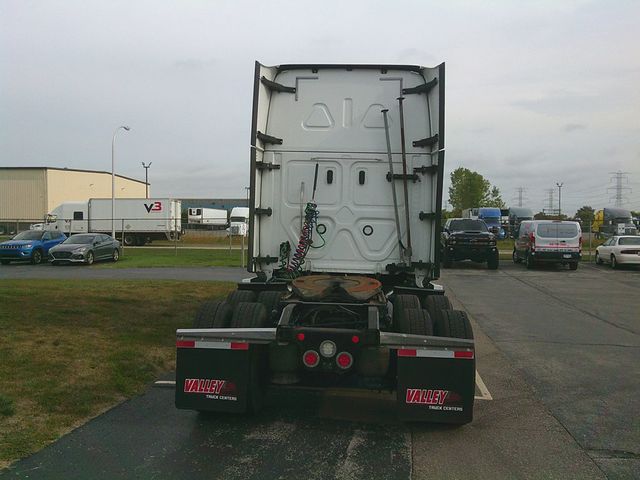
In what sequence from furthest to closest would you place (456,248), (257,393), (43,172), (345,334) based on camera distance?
1. (43,172)
2. (456,248)
3. (257,393)
4. (345,334)

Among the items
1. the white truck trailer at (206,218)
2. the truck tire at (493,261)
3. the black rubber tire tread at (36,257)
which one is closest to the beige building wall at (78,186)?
the white truck trailer at (206,218)

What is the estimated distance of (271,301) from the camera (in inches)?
232

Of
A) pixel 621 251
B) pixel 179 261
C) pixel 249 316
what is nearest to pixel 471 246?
pixel 621 251

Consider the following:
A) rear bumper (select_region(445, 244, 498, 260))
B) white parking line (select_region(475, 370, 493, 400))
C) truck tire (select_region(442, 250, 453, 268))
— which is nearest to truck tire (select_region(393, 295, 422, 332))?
white parking line (select_region(475, 370, 493, 400))

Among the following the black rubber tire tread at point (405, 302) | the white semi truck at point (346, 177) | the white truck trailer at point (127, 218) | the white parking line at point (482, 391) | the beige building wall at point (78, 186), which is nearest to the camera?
the black rubber tire tread at point (405, 302)

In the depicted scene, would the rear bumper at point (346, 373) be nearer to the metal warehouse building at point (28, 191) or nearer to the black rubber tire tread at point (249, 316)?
the black rubber tire tread at point (249, 316)

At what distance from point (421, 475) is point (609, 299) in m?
13.2

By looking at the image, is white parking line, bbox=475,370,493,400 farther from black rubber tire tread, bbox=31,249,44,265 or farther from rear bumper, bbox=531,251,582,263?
black rubber tire tread, bbox=31,249,44,265

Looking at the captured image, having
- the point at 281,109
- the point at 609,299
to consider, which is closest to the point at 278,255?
the point at 281,109

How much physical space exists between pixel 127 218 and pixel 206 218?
17523 mm

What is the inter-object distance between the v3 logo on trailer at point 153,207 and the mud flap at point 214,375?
39.0 m

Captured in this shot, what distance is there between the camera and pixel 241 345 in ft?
16.0

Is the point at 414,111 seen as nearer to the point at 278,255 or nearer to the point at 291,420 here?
the point at 278,255

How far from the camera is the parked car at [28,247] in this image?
25.3 metres
